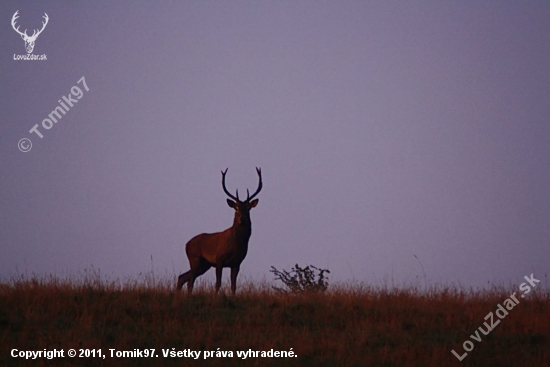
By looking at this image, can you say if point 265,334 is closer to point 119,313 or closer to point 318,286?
point 119,313

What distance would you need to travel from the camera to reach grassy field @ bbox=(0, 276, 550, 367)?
9055 millimetres

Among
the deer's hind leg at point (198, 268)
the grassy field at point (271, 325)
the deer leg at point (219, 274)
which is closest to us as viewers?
the grassy field at point (271, 325)

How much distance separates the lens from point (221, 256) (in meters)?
16.2

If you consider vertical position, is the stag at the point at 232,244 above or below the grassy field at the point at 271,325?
above

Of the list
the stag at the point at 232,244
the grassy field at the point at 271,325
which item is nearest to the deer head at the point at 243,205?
the stag at the point at 232,244

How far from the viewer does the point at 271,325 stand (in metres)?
10.6

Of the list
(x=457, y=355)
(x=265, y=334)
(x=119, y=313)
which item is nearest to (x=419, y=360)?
(x=457, y=355)

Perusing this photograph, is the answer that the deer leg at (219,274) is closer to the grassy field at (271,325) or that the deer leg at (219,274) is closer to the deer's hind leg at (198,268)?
the deer's hind leg at (198,268)

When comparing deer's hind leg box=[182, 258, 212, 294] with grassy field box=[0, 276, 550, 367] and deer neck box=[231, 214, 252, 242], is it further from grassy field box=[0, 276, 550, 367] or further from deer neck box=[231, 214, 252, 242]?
grassy field box=[0, 276, 550, 367]

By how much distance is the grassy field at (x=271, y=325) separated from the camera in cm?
905

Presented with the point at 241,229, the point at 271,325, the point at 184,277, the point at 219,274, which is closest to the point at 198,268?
the point at 184,277

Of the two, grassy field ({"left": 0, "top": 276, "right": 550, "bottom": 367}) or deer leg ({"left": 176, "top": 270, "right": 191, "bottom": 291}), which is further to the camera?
deer leg ({"left": 176, "top": 270, "right": 191, "bottom": 291})

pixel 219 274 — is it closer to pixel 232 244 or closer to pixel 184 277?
pixel 232 244

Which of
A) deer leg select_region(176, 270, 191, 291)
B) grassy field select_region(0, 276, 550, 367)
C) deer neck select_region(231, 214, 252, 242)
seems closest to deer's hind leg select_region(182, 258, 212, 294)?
deer leg select_region(176, 270, 191, 291)
